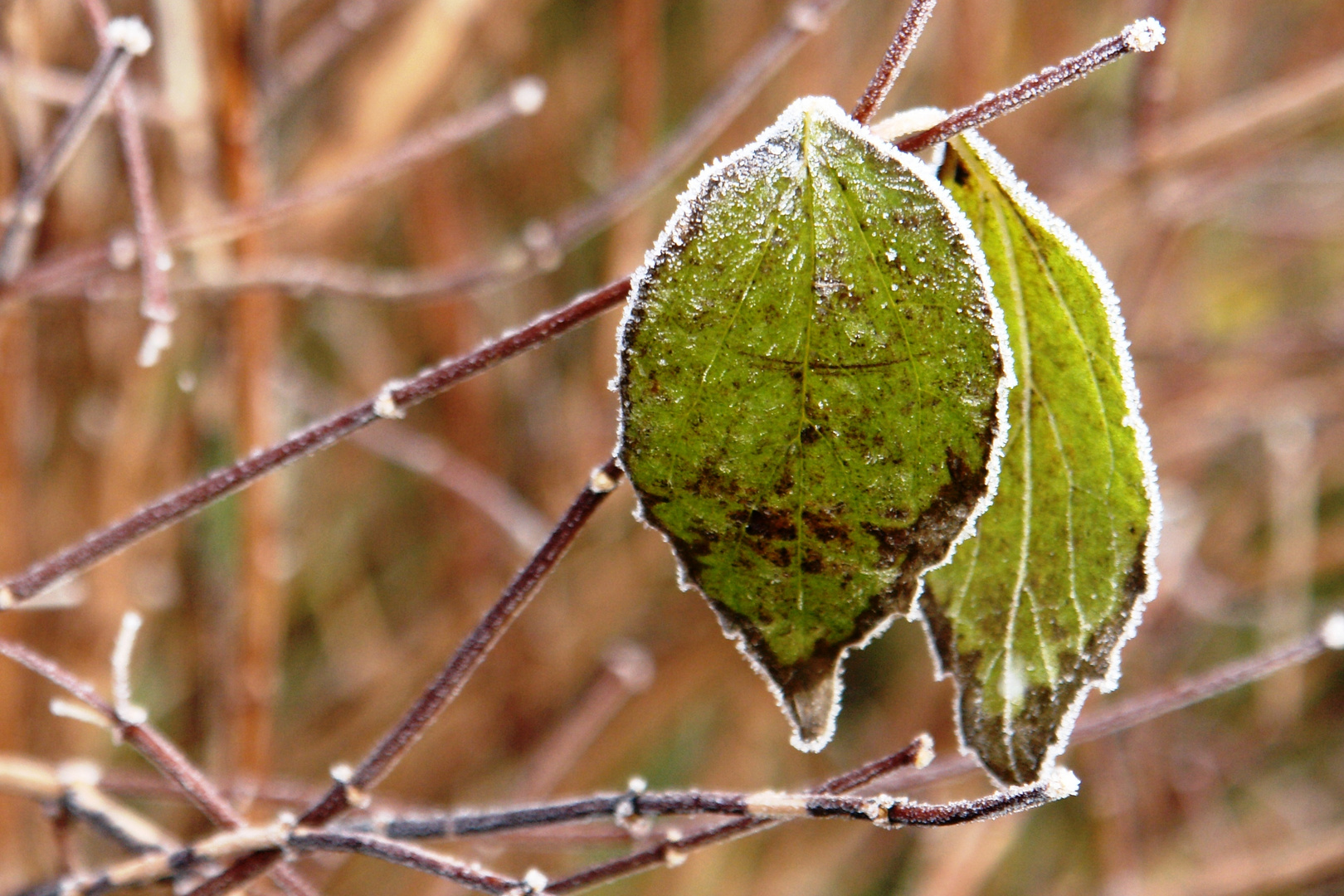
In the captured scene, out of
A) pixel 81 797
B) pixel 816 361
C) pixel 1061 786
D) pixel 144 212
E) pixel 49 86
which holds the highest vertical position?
pixel 49 86

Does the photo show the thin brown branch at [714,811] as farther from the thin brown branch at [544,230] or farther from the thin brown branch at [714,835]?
the thin brown branch at [544,230]

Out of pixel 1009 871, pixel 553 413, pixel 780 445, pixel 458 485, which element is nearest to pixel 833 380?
pixel 780 445

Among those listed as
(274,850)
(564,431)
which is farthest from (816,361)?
(564,431)

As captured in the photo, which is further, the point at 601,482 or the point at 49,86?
the point at 49,86

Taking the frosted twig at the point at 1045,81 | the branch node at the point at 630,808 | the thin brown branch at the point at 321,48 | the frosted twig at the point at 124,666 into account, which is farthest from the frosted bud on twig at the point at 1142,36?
the thin brown branch at the point at 321,48

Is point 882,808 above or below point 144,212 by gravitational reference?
below

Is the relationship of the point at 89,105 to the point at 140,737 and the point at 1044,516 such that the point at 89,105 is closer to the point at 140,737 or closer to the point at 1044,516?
the point at 140,737

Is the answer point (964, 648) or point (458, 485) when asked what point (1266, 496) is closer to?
point (458, 485)
